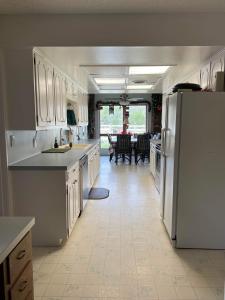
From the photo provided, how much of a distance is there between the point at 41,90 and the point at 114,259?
2058 mm

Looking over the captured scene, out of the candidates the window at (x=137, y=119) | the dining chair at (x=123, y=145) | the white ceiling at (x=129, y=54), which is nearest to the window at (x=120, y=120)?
the window at (x=137, y=119)

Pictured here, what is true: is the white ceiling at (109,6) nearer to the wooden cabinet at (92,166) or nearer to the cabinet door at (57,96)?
the cabinet door at (57,96)

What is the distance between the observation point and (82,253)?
8.22 ft

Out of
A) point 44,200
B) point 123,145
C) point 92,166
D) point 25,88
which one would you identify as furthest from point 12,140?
point 123,145

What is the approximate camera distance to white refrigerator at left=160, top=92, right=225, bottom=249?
244cm

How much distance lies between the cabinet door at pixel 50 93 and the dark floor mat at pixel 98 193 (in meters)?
1.76

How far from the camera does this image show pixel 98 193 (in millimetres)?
4512

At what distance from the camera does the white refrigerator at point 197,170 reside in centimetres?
244

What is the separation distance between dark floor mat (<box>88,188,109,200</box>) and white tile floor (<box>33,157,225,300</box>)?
0.79 meters

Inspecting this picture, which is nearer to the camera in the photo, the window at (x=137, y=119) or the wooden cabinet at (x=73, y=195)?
the wooden cabinet at (x=73, y=195)

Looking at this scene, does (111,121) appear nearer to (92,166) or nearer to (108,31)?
(92,166)

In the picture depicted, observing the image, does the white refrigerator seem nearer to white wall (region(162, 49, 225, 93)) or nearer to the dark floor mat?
white wall (region(162, 49, 225, 93))

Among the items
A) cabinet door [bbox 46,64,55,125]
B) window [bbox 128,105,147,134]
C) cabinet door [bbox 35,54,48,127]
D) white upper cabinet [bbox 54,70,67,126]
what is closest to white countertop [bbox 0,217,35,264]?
cabinet door [bbox 35,54,48,127]

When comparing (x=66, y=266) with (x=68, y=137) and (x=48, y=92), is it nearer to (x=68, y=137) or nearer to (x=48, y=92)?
(x=48, y=92)
